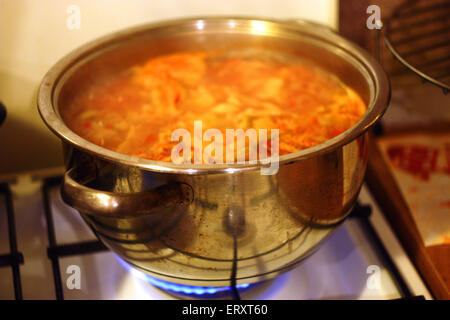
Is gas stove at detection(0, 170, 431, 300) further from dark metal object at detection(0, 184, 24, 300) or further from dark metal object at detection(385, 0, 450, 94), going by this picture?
dark metal object at detection(385, 0, 450, 94)

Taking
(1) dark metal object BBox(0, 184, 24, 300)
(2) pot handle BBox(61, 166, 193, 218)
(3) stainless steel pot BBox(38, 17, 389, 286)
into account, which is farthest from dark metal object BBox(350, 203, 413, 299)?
(1) dark metal object BBox(0, 184, 24, 300)

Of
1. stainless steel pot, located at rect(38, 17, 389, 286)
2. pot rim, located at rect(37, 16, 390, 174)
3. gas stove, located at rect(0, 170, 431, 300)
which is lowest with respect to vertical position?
gas stove, located at rect(0, 170, 431, 300)

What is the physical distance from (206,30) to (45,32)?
36 centimetres

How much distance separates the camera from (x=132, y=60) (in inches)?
42.6

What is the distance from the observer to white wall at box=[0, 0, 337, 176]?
1.08 metres

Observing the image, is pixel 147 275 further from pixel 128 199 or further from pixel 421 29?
pixel 421 29

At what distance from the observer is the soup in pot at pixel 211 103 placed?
0.90m

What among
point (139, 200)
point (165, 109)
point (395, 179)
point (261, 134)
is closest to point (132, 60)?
point (165, 109)

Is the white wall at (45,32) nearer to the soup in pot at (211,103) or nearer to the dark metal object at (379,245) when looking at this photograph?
the soup in pot at (211,103)

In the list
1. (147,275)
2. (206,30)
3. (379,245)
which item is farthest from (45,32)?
(379,245)

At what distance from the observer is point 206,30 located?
3.54 feet

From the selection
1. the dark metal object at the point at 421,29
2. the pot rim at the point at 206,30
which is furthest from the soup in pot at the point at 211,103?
the dark metal object at the point at 421,29

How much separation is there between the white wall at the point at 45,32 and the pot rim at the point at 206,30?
0.12 m

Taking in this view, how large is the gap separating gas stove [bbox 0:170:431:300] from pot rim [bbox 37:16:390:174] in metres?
0.26
